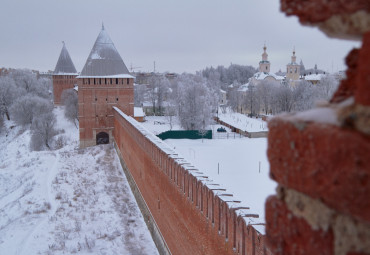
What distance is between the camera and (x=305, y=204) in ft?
2.78

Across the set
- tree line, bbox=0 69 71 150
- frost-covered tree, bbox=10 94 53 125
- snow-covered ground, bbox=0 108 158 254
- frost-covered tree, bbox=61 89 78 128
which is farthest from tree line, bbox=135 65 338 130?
frost-covered tree, bbox=10 94 53 125

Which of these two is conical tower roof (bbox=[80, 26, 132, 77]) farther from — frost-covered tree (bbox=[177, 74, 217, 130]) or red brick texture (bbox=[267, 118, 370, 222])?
red brick texture (bbox=[267, 118, 370, 222])

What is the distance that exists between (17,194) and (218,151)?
1108cm

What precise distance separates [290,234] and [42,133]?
25.9 meters

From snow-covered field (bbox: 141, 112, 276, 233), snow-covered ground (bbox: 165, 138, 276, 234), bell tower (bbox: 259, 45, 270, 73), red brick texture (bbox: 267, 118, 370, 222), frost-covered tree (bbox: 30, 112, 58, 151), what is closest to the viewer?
red brick texture (bbox: 267, 118, 370, 222)

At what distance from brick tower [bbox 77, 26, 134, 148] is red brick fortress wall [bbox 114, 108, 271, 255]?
874 cm

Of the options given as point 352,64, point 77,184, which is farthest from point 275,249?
point 77,184

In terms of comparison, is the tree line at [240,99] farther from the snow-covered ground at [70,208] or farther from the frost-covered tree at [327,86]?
the snow-covered ground at [70,208]

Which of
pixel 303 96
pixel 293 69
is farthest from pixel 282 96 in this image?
pixel 293 69

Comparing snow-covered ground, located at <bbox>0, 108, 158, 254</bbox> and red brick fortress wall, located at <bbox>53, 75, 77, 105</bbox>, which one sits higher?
red brick fortress wall, located at <bbox>53, 75, 77, 105</bbox>

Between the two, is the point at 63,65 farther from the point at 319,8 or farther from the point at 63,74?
the point at 319,8

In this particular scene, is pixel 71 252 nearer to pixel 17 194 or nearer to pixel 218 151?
pixel 17 194

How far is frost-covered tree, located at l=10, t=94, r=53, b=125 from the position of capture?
2955cm

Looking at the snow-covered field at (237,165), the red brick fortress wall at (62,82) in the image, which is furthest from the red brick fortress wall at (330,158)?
the red brick fortress wall at (62,82)
